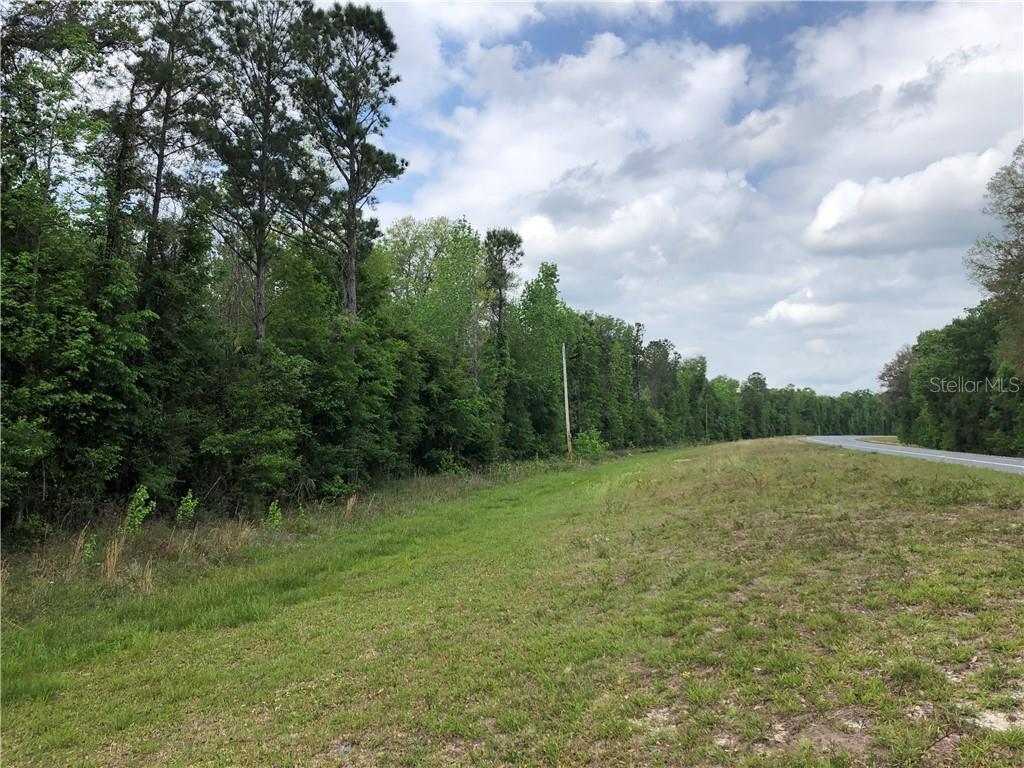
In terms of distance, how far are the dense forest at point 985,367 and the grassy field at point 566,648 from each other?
24232 mm

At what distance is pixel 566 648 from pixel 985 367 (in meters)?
54.0

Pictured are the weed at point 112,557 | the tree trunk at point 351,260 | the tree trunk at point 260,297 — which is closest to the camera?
the weed at point 112,557

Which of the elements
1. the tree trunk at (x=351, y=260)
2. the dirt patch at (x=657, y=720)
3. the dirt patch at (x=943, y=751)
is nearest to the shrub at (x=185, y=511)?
the tree trunk at (x=351, y=260)

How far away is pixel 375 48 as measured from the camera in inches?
930

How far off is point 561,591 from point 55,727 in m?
5.37

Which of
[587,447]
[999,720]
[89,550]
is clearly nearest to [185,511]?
[89,550]

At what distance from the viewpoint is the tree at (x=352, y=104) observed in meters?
22.2

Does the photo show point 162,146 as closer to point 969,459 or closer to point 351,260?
point 351,260

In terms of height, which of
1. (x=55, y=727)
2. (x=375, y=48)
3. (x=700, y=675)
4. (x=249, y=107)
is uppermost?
(x=375, y=48)

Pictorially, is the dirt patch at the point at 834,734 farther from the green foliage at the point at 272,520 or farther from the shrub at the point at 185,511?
the shrub at the point at 185,511

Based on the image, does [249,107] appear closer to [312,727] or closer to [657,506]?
[657,506]

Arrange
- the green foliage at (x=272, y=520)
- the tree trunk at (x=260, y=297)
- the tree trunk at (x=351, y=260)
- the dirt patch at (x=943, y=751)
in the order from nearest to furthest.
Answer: the dirt patch at (x=943, y=751)
the green foliage at (x=272, y=520)
the tree trunk at (x=260, y=297)
the tree trunk at (x=351, y=260)

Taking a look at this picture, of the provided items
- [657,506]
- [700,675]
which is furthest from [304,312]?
[700,675]

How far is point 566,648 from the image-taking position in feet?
17.6
